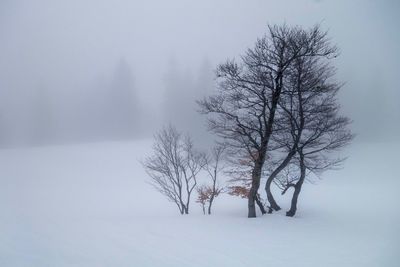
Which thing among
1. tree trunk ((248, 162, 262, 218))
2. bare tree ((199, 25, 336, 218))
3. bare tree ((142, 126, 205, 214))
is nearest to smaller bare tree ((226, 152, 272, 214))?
tree trunk ((248, 162, 262, 218))

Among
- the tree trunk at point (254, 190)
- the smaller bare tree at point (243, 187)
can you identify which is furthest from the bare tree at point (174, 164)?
the tree trunk at point (254, 190)


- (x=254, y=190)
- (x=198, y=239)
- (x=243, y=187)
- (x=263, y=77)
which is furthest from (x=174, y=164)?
(x=198, y=239)

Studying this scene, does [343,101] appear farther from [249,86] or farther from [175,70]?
[249,86]

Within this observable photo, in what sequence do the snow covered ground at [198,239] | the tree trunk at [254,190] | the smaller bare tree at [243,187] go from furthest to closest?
the smaller bare tree at [243,187]
the tree trunk at [254,190]
the snow covered ground at [198,239]

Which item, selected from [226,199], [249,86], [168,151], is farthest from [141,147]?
[249,86]

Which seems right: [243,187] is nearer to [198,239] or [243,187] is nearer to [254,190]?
[254,190]

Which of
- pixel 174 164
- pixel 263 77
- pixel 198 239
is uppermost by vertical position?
pixel 263 77

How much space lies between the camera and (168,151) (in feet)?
58.4

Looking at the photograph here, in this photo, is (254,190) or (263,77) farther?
(254,190)

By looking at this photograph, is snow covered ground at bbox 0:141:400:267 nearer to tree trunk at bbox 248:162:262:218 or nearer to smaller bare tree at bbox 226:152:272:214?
tree trunk at bbox 248:162:262:218

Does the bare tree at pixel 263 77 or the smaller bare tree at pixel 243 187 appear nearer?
the bare tree at pixel 263 77

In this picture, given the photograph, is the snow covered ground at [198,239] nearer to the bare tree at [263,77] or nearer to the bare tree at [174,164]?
the bare tree at [263,77]

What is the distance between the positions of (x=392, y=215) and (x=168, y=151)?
1078 centimetres

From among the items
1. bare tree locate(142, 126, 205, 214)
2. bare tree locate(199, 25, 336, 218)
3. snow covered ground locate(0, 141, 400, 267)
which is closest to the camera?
snow covered ground locate(0, 141, 400, 267)
